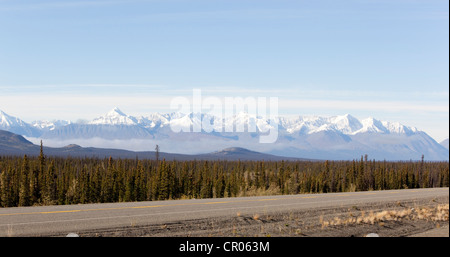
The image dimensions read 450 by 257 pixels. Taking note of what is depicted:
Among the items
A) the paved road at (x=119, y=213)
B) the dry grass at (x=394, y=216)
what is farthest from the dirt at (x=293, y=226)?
the paved road at (x=119, y=213)

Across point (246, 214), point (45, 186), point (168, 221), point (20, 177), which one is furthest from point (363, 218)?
point (20, 177)

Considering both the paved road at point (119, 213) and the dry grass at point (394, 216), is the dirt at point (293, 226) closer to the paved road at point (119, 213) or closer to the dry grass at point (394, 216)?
the dry grass at point (394, 216)

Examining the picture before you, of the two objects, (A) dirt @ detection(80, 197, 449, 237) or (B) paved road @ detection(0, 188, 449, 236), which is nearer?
(B) paved road @ detection(0, 188, 449, 236)

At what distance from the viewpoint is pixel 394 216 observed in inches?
1010

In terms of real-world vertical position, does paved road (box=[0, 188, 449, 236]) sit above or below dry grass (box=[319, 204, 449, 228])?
above

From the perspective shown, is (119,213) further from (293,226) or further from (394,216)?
(394,216)

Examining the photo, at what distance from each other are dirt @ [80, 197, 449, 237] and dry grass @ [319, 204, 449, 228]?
0.05 metres

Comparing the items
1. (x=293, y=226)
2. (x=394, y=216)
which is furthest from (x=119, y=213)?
(x=394, y=216)

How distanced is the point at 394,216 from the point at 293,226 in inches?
282

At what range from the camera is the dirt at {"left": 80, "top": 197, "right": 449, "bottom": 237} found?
719 inches

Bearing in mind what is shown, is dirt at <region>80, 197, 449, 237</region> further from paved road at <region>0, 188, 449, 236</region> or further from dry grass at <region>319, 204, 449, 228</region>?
paved road at <region>0, 188, 449, 236</region>

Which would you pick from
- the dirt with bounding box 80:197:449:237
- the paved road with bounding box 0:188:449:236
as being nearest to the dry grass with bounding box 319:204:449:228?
the dirt with bounding box 80:197:449:237
